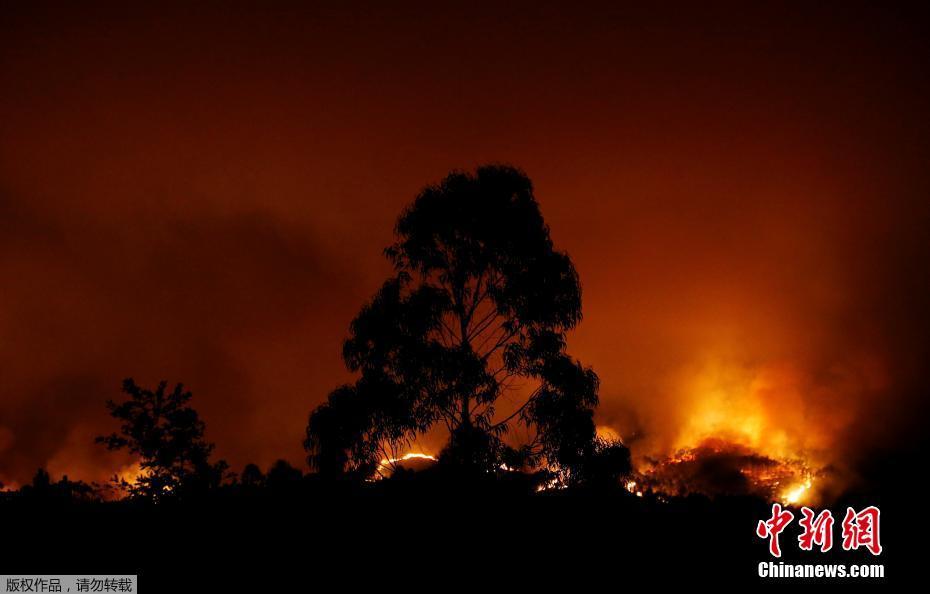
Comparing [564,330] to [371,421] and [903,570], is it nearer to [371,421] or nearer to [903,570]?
[371,421]

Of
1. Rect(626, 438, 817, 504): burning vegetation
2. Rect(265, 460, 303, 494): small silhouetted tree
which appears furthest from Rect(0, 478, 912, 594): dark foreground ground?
Rect(626, 438, 817, 504): burning vegetation

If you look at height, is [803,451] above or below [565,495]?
above

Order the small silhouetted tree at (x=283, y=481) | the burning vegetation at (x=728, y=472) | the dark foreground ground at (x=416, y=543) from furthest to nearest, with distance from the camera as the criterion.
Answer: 1. the burning vegetation at (x=728, y=472)
2. the small silhouetted tree at (x=283, y=481)
3. the dark foreground ground at (x=416, y=543)

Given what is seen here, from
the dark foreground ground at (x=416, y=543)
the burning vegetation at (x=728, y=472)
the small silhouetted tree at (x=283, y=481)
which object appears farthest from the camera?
the burning vegetation at (x=728, y=472)

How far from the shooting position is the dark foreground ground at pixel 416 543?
1310cm

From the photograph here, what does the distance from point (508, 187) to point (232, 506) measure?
11139 mm

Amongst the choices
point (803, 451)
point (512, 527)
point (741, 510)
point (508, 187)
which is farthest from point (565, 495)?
point (803, 451)

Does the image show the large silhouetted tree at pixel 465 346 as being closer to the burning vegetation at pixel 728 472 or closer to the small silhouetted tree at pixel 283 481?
the small silhouetted tree at pixel 283 481

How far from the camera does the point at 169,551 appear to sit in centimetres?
1385

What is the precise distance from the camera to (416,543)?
1421cm

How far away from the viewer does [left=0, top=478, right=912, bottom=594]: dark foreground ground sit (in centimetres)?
1310

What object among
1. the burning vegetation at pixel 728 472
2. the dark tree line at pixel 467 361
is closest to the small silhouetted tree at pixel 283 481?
the dark tree line at pixel 467 361

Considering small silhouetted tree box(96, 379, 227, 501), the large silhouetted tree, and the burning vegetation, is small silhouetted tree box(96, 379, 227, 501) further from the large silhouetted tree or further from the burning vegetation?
the burning vegetation

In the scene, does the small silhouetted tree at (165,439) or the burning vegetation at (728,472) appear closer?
the small silhouetted tree at (165,439)
